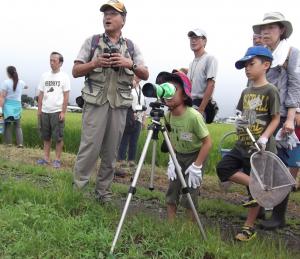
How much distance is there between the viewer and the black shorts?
4270mm

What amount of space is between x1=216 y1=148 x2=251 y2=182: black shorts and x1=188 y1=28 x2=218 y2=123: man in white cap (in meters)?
1.42

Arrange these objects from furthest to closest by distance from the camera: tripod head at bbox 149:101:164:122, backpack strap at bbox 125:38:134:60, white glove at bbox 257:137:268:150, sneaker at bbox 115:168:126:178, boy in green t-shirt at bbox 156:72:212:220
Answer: sneaker at bbox 115:168:126:178
backpack strap at bbox 125:38:134:60
boy in green t-shirt at bbox 156:72:212:220
white glove at bbox 257:137:268:150
tripod head at bbox 149:101:164:122

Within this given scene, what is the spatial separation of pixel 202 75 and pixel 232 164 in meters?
1.81

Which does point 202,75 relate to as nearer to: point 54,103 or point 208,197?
point 208,197

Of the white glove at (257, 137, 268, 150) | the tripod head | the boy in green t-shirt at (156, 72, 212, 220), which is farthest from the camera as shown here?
the boy in green t-shirt at (156, 72, 212, 220)

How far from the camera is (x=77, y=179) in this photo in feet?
14.6

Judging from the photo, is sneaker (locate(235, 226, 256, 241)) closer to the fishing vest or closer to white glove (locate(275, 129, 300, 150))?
white glove (locate(275, 129, 300, 150))

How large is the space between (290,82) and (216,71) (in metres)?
1.33

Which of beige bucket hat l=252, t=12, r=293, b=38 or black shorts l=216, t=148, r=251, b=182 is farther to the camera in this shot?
beige bucket hat l=252, t=12, r=293, b=38

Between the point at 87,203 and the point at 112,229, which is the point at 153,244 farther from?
the point at 87,203

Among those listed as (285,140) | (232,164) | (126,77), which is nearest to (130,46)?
(126,77)

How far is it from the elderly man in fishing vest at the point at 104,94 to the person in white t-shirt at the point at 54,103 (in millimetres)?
3208


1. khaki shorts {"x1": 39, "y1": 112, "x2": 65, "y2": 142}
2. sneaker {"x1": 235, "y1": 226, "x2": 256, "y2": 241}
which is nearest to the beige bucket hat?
sneaker {"x1": 235, "y1": 226, "x2": 256, "y2": 241}

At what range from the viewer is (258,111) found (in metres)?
4.20
